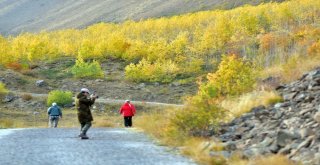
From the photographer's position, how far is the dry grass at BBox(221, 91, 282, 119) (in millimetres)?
18203

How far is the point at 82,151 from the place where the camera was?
17016 mm

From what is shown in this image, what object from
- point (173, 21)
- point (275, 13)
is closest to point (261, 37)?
point (275, 13)

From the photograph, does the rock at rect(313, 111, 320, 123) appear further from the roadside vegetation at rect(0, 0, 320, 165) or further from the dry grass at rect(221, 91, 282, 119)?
the dry grass at rect(221, 91, 282, 119)

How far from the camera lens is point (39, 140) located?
20.5m

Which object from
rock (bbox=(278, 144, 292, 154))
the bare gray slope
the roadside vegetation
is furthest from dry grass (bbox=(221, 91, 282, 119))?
rock (bbox=(278, 144, 292, 154))

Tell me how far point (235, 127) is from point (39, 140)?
6468 mm

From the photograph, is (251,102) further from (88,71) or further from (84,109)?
(88,71)

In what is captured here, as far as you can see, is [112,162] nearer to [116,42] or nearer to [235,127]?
[235,127]

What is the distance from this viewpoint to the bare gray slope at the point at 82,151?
15.0 metres

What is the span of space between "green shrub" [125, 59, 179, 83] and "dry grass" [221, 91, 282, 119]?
64.0 meters

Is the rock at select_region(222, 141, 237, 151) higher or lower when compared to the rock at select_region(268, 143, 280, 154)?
lower

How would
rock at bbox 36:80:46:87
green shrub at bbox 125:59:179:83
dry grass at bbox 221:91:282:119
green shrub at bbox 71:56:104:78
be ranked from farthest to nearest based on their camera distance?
green shrub at bbox 71:56:104:78, green shrub at bbox 125:59:179:83, rock at bbox 36:80:46:87, dry grass at bbox 221:91:282:119

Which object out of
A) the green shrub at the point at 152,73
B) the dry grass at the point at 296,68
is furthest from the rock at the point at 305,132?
the green shrub at the point at 152,73

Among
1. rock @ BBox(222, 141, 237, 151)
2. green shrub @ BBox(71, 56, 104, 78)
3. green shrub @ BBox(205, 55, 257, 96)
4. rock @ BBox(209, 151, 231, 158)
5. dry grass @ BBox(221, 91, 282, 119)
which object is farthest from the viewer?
green shrub @ BBox(71, 56, 104, 78)
